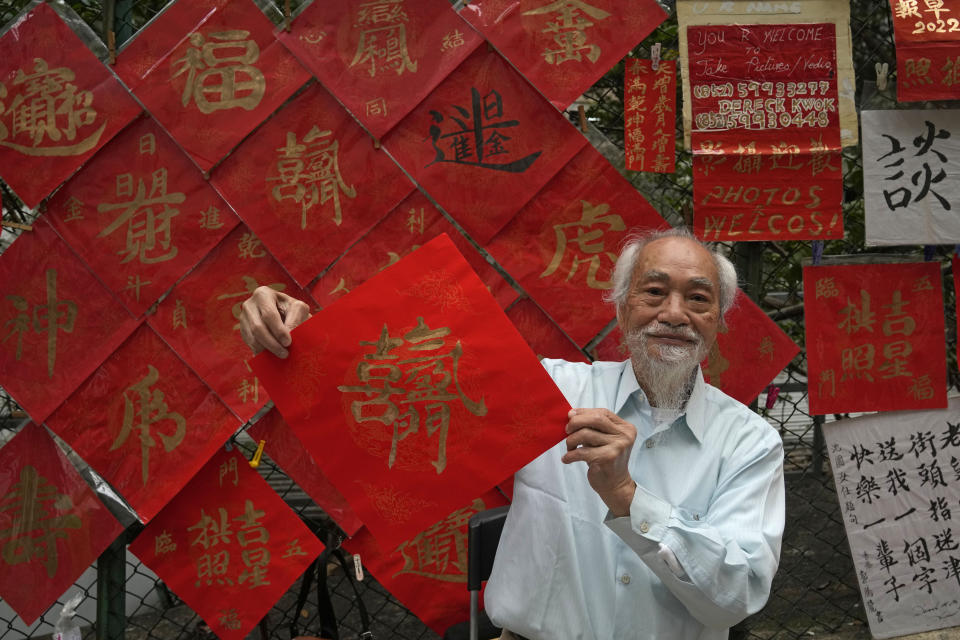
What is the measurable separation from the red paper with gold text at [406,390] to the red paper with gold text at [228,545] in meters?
1.03

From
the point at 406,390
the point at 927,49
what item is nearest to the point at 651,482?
the point at 406,390

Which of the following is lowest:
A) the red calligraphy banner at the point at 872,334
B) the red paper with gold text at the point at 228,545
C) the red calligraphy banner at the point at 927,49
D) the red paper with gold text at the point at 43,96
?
the red calligraphy banner at the point at 872,334

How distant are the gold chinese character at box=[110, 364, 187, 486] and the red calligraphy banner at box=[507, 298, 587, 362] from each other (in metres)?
1.29


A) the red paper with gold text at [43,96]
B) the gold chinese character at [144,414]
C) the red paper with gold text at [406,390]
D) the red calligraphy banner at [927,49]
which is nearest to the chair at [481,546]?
the red paper with gold text at [406,390]

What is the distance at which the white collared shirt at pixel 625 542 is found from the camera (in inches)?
75.9

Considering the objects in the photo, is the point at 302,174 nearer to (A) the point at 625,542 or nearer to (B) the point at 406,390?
(B) the point at 406,390

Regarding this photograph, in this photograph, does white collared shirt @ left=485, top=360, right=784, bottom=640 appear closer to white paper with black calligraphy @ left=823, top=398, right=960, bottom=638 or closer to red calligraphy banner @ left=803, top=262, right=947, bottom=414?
red calligraphy banner @ left=803, top=262, right=947, bottom=414

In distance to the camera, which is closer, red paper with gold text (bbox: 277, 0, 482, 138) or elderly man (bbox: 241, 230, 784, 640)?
elderly man (bbox: 241, 230, 784, 640)

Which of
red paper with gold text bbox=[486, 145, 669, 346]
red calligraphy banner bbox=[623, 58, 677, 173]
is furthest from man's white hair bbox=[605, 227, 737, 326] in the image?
red calligraphy banner bbox=[623, 58, 677, 173]

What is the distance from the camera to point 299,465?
2.86 meters

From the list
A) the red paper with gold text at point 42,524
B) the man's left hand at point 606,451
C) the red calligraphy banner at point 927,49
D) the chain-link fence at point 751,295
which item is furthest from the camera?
the chain-link fence at point 751,295

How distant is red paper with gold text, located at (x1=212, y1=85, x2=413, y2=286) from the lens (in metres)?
2.79

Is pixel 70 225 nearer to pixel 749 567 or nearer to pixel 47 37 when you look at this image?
pixel 47 37

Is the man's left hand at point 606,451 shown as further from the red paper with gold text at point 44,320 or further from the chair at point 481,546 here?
the red paper with gold text at point 44,320
